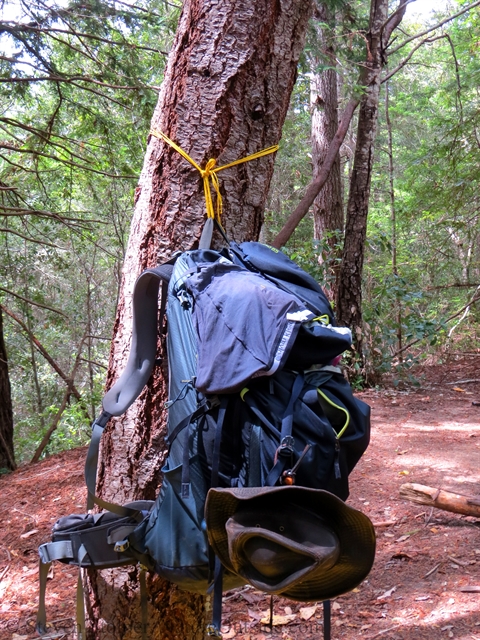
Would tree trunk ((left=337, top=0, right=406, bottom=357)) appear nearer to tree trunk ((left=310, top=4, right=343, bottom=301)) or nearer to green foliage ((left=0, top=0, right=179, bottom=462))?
tree trunk ((left=310, top=4, right=343, bottom=301))

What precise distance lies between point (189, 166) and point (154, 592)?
1687 millimetres

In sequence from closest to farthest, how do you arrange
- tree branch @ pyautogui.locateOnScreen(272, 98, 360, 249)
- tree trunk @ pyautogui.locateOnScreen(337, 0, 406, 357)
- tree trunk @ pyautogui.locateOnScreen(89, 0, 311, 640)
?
tree trunk @ pyautogui.locateOnScreen(89, 0, 311, 640), tree branch @ pyautogui.locateOnScreen(272, 98, 360, 249), tree trunk @ pyautogui.locateOnScreen(337, 0, 406, 357)

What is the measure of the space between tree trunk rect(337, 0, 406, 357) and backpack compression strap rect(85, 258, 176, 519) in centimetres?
584

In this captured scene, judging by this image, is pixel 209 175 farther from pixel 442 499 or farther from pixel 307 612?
pixel 442 499

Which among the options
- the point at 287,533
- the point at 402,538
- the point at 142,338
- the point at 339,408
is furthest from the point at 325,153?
the point at 287,533

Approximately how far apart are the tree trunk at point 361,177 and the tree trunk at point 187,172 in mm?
5619

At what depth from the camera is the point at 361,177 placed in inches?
309

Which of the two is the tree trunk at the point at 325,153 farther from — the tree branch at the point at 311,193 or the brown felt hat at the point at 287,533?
the brown felt hat at the point at 287,533

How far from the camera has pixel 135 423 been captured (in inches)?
87.8

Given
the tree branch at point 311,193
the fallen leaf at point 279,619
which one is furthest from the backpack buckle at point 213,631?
the tree branch at point 311,193

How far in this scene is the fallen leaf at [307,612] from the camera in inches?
126

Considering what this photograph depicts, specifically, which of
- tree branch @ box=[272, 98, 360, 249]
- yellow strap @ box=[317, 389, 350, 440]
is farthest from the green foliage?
yellow strap @ box=[317, 389, 350, 440]

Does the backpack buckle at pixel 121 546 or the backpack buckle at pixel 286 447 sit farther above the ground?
the backpack buckle at pixel 286 447

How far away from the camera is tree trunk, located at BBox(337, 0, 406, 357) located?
751 centimetres
